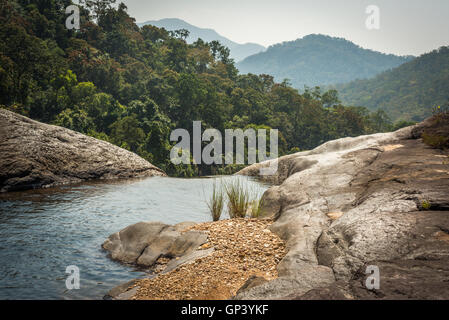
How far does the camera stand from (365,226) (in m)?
3.48

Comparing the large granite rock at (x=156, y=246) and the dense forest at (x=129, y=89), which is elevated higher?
the dense forest at (x=129, y=89)

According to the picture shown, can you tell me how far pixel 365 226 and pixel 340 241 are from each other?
0.31 m

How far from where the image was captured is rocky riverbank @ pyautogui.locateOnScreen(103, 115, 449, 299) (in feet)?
8.78

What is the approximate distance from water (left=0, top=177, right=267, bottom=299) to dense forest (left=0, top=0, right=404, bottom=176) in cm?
1208

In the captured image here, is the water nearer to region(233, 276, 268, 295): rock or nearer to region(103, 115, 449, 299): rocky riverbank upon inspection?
region(103, 115, 449, 299): rocky riverbank

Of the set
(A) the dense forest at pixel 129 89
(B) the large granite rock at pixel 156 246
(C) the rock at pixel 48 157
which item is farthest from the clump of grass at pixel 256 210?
(A) the dense forest at pixel 129 89

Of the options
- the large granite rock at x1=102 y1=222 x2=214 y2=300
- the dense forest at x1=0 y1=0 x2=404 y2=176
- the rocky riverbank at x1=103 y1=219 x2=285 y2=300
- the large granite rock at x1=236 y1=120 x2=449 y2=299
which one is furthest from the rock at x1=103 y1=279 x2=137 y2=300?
the dense forest at x1=0 y1=0 x2=404 y2=176

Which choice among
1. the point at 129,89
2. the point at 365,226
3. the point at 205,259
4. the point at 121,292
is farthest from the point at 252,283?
the point at 129,89

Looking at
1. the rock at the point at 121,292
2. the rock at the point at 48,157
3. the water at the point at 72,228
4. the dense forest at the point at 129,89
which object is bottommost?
the rock at the point at 121,292

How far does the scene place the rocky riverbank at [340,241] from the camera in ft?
8.78

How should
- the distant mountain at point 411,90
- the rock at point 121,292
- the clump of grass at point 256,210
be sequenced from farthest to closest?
the distant mountain at point 411,90, the clump of grass at point 256,210, the rock at point 121,292

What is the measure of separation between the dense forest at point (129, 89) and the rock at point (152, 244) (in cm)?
1583

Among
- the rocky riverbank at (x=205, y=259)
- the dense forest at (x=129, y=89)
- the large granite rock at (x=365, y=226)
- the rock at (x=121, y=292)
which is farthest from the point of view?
the dense forest at (x=129, y=89)

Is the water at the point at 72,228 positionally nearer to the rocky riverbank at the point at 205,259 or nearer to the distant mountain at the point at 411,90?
the rocky riverbank at the point at 205,259
